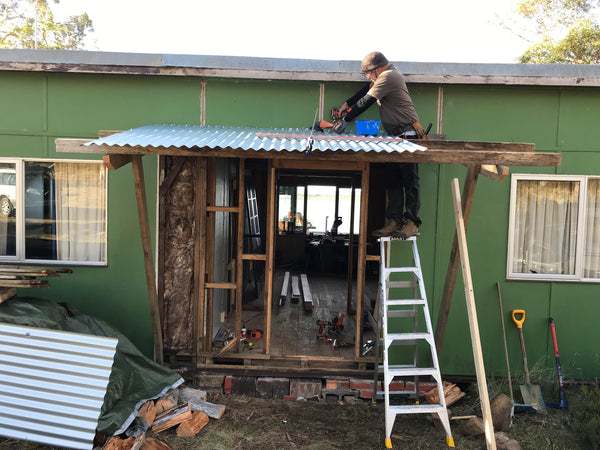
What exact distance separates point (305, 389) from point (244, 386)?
72cm

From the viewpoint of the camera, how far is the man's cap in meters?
5.01

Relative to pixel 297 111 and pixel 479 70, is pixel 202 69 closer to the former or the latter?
pixel 297 111

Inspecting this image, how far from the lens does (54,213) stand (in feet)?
19.4

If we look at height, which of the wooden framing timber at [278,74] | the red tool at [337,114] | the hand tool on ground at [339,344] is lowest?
the hand tool on ground at [339,344]

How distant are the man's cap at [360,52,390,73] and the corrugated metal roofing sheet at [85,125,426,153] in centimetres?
80

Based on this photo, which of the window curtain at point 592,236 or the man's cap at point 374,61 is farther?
the window curtain at point 592,236

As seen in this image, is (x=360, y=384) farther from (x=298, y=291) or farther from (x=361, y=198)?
(x=298, y=291)

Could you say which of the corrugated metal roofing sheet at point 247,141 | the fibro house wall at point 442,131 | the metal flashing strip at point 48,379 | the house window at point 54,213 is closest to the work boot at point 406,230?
the fibro house wall at point 442,131

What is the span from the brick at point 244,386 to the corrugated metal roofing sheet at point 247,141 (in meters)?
2.82

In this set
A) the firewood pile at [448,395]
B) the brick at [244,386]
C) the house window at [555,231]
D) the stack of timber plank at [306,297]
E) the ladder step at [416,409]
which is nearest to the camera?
the ladder step at [416,409]

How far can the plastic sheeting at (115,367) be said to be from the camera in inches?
177

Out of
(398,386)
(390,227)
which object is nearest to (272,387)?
(398,386)

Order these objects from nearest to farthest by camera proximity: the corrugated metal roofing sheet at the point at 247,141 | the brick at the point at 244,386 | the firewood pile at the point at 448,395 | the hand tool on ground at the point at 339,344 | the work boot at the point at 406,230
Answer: the corrugated metal roofing sheet at the point at 247,141, the work boot at the point at 406,230, the firewood pile at the point at 448,395, the brick at the point at 244,386, the hand tool on ground at the point at 339,344

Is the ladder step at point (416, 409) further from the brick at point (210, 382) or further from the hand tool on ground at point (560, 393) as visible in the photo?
the brick at point (210, 382)
